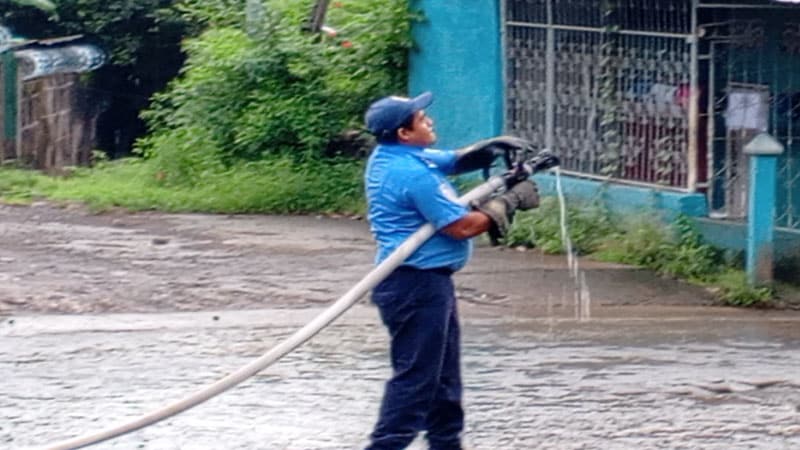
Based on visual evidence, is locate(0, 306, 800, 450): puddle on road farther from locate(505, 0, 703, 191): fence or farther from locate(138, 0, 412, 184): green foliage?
locate(138, 0, 412, 184): green foliage

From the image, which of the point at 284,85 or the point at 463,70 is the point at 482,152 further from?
the point at 284,85

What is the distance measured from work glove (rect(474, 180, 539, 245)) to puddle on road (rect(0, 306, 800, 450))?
120 centimetres

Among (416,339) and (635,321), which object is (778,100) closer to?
(635,321)

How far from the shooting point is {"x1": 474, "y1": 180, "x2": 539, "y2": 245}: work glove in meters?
6.74

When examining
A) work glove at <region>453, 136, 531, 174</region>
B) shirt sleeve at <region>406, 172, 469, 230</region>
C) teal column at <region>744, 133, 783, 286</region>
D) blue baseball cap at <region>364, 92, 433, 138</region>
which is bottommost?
teal column at <region>744, 133, 783, 286</region>

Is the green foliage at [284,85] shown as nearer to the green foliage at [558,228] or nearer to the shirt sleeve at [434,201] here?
the green foliage at [558,228]

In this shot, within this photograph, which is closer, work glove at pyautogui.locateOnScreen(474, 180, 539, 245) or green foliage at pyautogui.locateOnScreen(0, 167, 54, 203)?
work glove at pyautogui.locateOnScreen(474, 180, 539, 245)

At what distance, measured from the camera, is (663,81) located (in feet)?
42.7

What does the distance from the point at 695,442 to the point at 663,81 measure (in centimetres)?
592

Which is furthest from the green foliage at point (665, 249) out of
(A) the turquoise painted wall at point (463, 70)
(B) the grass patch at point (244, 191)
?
(B) the grass patch at point (244, 191)

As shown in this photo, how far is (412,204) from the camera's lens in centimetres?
668

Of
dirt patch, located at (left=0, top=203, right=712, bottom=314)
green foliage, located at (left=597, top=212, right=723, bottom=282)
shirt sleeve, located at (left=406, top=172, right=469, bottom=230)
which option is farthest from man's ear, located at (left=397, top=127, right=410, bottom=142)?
green foliage, located at (left=597, top=212, right=723, bottom=282)

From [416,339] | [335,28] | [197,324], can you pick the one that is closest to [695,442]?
[416,339]

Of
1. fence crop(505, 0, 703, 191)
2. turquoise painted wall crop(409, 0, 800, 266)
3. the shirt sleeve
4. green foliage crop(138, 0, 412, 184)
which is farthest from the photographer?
green foliage crop(138, 0, 412, 184)
